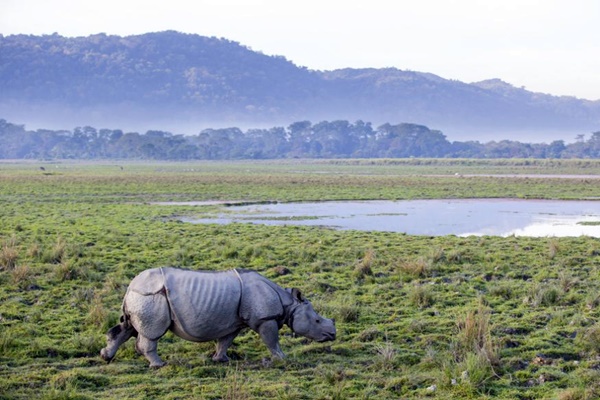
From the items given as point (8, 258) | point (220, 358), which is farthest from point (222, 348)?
point (8, 258)

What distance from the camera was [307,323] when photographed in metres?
10.1

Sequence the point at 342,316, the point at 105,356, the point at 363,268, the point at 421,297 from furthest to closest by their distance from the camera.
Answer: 1. the point at 363,268
2. the point at 421,297
3. the point at 342,316
4. the point at 105,356

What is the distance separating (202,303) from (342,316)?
3.11 metres

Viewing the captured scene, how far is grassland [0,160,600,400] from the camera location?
8.89m

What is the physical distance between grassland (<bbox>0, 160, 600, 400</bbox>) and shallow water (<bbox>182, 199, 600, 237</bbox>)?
12.7ft

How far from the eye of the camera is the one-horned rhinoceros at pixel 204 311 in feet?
31.1

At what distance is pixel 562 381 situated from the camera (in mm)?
9078

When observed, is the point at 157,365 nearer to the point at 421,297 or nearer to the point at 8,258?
the point at 421,297

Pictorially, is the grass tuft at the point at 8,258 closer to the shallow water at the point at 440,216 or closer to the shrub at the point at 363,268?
the shrub at the point at 363,268

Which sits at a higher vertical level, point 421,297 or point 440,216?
point 421,297

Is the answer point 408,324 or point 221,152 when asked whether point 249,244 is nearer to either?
point 408,324

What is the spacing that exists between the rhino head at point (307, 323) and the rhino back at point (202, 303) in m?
0.75

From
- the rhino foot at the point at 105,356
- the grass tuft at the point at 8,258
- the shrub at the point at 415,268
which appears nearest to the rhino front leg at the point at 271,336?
the rhino foot at the point at 105,356

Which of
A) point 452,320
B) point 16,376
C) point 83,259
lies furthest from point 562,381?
point 83,259
